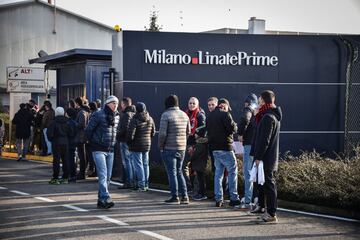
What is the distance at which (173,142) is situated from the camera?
1158 centimetres

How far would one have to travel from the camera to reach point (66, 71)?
927 inches

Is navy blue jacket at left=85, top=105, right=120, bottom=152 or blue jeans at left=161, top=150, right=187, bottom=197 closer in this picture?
navy blue jacket at left=85, top=105, right=120, bottom=152

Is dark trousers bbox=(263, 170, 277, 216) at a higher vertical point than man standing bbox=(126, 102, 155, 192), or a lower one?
lower

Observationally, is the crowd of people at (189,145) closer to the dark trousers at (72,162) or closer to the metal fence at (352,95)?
the dark trousers at (72,162)

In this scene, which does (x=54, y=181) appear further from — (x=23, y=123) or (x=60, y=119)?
(x=23, y=123)

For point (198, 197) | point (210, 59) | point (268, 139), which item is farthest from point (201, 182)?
point (210, 59)

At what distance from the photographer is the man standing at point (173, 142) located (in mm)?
11562

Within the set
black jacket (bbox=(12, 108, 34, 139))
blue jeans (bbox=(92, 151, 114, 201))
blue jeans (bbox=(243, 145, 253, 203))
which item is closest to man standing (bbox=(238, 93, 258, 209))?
blue jeans (bbox=(243, 145, 253, 203))

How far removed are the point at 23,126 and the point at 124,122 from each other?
7.84m

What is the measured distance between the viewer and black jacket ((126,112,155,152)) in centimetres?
1300

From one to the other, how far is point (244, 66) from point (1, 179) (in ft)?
24.7

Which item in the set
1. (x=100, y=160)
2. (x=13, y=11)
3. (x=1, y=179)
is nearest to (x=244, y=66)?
(x=1, y=179)

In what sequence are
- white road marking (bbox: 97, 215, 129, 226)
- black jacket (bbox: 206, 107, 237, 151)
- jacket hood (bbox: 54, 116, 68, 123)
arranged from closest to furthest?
white road marking (bbox: 97, 215, 129, 226) → black jacket (bbox: 206, 107, 237, 151) → jacket hood (bbox: 54, 116, 68, 123)

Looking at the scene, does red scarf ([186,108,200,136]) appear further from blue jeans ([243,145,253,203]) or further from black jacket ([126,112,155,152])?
blue jeans ([243,145,253,203])
